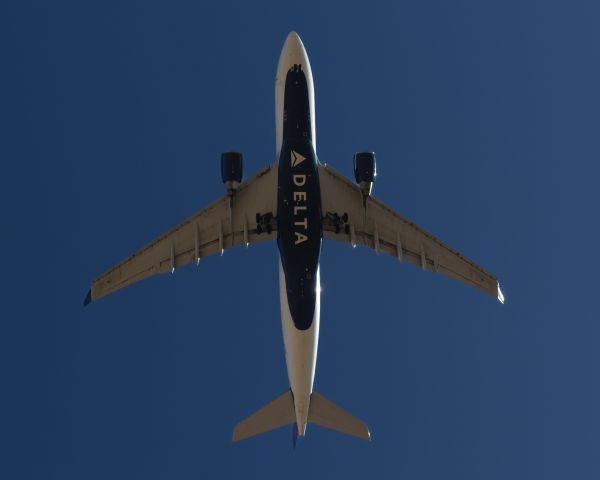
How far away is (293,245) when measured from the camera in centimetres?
3669

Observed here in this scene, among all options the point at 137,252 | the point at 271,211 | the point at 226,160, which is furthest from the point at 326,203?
the point at 137,252

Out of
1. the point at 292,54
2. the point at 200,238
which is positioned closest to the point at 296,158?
the point at 292,54

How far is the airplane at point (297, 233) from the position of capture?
36.4 metres

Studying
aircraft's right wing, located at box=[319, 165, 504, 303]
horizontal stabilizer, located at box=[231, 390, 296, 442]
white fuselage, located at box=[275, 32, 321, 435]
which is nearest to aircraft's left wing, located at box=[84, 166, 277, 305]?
white fuselage, located at box=[275, 32, 321, 435]

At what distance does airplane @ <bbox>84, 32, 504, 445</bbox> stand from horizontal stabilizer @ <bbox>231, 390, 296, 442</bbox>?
4 cm

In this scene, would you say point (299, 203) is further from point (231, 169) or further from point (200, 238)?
point (200, 238)

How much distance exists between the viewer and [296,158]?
3606 cm

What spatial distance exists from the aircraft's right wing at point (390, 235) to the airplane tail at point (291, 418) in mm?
6986

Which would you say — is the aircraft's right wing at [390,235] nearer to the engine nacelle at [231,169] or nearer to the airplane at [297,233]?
the airplane at [297,233]

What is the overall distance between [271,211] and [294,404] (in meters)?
8.13

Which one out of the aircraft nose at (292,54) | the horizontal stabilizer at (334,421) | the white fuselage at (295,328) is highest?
the aircraft nose at (292,54)

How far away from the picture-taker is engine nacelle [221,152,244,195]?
37344mm

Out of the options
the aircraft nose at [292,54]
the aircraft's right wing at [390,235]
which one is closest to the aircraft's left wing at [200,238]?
the aircraft's right wing at [390,235]

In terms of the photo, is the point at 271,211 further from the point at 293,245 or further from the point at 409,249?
the point at 409,249
